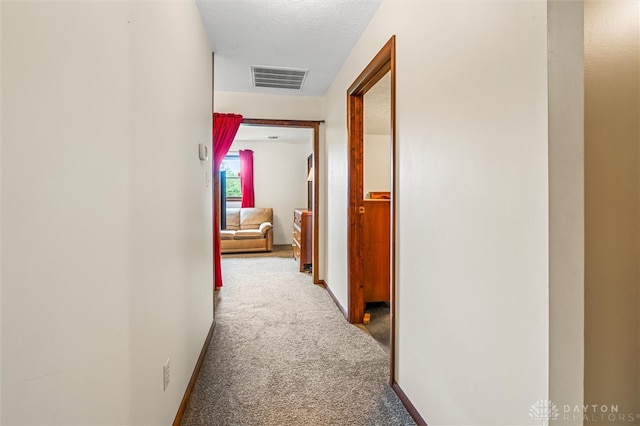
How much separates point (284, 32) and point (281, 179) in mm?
4829

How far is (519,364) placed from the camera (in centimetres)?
96

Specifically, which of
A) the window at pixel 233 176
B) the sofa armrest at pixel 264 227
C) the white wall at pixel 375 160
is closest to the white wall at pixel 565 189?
the white wall at pixel 375 160

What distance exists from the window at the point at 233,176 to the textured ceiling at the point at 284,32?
151 inches

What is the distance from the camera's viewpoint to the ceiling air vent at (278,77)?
3.20m

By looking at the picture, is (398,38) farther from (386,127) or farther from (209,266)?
(386,127)

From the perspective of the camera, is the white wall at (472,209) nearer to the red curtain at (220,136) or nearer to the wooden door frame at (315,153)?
the wooden door frame at (315,153)

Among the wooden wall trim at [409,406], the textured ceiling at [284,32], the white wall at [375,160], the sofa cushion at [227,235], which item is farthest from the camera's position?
the sofa cushion at [227,235]

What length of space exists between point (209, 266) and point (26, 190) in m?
2.02

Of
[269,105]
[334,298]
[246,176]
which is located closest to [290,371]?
[334,298]

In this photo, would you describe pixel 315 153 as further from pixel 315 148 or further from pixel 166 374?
pixel 166 374

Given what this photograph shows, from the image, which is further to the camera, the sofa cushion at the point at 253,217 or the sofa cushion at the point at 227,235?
the sofa cushion at the point at 253,217

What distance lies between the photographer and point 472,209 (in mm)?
1175

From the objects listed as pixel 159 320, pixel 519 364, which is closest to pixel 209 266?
pixel 159 320

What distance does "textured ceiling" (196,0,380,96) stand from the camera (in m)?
2.11
